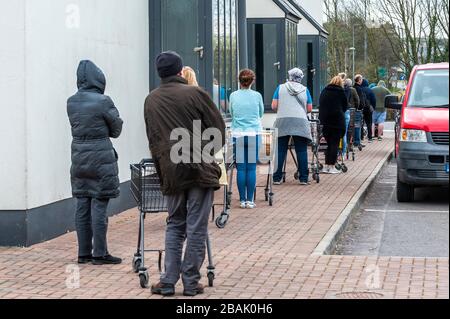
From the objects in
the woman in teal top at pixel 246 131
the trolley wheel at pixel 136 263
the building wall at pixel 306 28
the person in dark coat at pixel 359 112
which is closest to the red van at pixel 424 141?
the woman in teal top at pixel 246 131

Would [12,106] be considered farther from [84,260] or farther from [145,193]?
[145,193]

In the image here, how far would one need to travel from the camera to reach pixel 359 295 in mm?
7824

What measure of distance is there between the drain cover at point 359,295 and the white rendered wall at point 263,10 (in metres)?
19.5

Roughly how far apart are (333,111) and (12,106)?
910 centimetres

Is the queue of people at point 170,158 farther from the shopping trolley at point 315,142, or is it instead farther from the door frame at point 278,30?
the door frame at point 278,30

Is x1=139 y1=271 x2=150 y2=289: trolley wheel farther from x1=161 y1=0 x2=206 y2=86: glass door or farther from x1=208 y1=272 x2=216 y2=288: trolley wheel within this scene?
x1=161 y1=0 x2=206 y2=86: glass door

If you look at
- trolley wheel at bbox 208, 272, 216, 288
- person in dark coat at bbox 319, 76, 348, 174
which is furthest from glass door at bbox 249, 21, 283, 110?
trolley wheel at bbox 208, 272, 216, 288

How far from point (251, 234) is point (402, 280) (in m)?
A: 3.27

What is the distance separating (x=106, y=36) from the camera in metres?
13.1

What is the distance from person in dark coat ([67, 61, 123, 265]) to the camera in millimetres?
9562

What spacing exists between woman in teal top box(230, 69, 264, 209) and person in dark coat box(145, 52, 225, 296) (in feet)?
18.7
